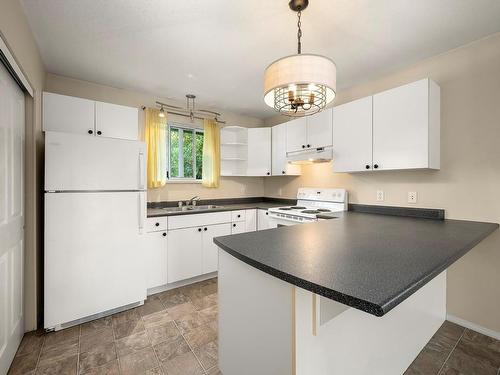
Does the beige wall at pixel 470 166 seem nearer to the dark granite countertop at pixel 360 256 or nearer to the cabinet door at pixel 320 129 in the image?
the dark granite countertop at pixel 360 256

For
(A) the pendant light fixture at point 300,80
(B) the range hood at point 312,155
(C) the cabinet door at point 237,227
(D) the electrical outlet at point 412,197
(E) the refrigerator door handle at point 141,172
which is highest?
(A) the pendant light fixture at point 300,80

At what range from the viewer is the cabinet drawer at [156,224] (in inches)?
105

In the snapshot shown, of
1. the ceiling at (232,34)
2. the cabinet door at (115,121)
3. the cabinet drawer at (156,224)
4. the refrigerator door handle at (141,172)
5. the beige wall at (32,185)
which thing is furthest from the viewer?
the cabinet drawer at (156,224)

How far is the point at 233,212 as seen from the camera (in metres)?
3.33

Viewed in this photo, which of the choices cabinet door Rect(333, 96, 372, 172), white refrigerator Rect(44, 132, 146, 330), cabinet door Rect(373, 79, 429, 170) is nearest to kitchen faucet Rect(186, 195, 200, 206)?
white refrigerator Rect(44, 132, 146, 330)

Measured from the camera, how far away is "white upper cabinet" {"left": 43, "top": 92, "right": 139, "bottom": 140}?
232cm

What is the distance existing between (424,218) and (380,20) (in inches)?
69.3

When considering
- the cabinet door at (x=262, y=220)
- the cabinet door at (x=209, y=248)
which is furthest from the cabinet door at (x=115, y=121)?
the cabinet door at (x=262, y=220)

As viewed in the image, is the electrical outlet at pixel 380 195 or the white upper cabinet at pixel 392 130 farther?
the electrical outlet at pixel 380 195

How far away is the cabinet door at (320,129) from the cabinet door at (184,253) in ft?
5.96

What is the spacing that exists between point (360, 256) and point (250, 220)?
2455mm

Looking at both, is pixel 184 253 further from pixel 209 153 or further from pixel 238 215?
pixel 209 153

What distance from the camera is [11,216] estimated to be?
1.66 m

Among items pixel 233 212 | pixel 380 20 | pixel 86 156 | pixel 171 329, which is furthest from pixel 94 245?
pixel 380 20
